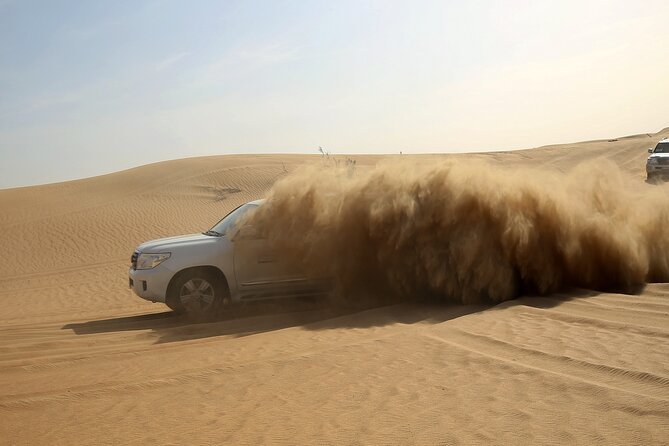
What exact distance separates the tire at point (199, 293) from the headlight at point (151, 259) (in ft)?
1.14

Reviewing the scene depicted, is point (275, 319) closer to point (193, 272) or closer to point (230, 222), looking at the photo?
point (193, 272)

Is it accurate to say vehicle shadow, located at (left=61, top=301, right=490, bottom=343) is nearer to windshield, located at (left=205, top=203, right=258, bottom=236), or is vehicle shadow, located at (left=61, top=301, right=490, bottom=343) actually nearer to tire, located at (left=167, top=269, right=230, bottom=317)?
tire, located at (left=167, top=269, right=230, bottom=317)

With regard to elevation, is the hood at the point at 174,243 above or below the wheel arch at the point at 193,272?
above

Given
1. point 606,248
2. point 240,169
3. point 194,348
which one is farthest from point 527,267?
point 240,169

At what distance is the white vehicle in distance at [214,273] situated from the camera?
9.20 metres

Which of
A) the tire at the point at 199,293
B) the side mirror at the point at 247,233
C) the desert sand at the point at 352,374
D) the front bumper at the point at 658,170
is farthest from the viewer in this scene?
the front bumper at the point at 658,170

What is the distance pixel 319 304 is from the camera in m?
9.62

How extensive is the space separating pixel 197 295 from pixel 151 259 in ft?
2.79

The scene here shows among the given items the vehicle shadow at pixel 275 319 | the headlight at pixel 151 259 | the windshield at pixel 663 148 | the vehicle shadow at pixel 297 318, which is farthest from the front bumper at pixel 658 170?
the headlight at pixel 151 259

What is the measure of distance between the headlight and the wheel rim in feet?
1.63

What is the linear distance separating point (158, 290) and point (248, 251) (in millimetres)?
1402

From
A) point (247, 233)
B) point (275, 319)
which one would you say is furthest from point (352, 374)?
point (247, 233)

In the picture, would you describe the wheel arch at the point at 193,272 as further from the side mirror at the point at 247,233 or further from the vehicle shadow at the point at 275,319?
the side mirror at the point at 247,233

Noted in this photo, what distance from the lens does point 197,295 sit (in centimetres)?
932
